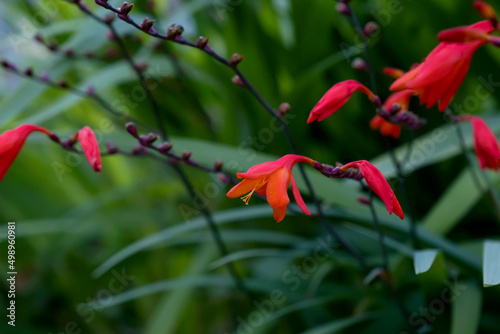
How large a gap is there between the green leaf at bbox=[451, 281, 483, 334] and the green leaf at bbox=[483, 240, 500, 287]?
149mm

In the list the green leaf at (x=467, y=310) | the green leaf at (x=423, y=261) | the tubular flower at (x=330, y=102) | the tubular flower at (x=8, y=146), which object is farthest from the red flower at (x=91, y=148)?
the green leaf at (x=467, y=310)

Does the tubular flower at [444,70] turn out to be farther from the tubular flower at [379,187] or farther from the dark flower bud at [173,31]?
the dark flower bud at [173,31]

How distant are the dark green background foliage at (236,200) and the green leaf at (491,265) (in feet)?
0.43

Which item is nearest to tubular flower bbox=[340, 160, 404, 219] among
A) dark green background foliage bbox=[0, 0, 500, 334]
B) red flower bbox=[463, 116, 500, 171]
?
red flower bbox=[463, 116, 500, 171]

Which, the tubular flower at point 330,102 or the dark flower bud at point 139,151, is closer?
the tubular flower at point 330,102

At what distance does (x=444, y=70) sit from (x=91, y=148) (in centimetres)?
31

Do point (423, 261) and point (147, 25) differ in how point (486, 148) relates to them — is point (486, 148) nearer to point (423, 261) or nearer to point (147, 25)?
point (423, 261)

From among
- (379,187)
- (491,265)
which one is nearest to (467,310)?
(491,265)

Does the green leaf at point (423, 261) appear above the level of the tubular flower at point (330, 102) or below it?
below

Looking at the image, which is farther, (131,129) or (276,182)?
(131,129)

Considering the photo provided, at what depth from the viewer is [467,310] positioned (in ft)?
1.98

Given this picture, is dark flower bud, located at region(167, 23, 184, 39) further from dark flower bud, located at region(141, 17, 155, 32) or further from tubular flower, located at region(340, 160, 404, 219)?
tubular flower, located at region(340, 160, 404, 219)

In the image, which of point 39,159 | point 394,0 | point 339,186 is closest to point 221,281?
point 339,186

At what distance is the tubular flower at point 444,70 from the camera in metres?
0.39
